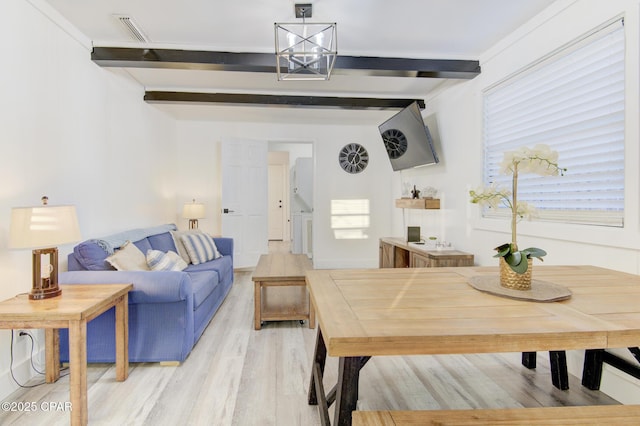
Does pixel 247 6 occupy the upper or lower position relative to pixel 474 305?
upper

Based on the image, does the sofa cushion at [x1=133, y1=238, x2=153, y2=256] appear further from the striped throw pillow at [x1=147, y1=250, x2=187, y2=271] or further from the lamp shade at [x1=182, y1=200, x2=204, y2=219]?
the lamp shade at [x1=182, y1=200, x2=204, y2=219]

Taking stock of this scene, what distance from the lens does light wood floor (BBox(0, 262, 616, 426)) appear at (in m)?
1.81

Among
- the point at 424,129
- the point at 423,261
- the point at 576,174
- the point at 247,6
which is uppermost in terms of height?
the point at 247,6

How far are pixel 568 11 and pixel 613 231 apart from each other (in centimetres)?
153

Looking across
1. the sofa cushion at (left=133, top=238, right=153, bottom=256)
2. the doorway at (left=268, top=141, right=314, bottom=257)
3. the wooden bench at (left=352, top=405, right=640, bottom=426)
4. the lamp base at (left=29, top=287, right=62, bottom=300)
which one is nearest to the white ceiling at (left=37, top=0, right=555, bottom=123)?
the sofa cushion at (left=133, top=238, right=153, bottom=256)

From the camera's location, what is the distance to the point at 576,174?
7.59 ft

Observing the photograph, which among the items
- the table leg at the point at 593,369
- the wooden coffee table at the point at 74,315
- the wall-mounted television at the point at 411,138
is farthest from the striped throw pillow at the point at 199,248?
the table leg at the point at 593,369

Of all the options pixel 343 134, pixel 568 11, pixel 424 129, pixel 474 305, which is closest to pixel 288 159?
pixel 343 134

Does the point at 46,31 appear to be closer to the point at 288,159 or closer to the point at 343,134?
the point at 343,134

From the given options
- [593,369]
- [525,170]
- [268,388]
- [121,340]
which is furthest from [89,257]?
[593,369]

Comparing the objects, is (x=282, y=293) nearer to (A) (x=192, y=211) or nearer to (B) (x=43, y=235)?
(A) (x=192, y=211)

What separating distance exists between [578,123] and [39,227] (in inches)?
131

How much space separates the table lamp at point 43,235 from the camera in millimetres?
1786

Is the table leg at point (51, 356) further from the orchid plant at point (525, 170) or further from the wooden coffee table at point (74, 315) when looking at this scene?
the orchid plant at point (525, 170)
